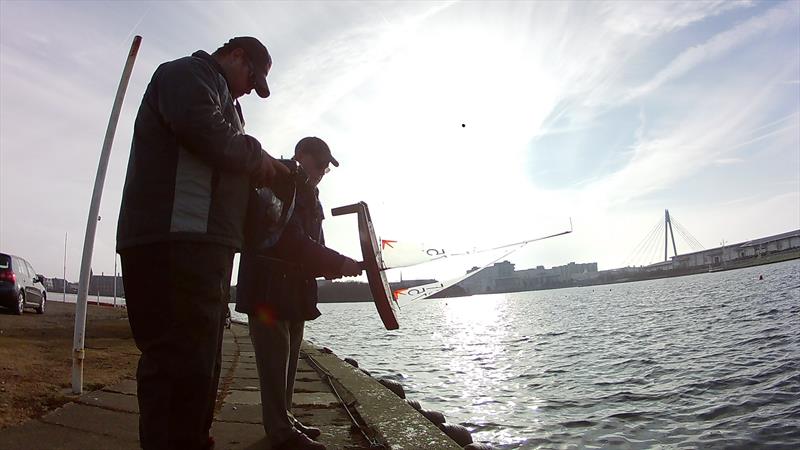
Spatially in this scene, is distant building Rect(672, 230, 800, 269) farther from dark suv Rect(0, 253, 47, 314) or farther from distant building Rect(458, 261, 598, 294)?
dark suv Rect(0, 253, 47, 314)

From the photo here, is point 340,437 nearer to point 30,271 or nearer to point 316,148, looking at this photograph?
point 316,148

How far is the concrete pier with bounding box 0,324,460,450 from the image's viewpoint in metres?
3.06

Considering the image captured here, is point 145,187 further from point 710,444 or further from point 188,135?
point 710,444

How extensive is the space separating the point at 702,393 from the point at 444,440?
732 cm

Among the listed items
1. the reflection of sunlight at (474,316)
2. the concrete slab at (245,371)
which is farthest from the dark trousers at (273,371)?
the reflection of sunlight at (474,316)

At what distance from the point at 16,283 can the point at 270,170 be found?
15.1 meters

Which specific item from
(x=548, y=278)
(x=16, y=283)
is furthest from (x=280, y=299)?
(x=548, y=278)

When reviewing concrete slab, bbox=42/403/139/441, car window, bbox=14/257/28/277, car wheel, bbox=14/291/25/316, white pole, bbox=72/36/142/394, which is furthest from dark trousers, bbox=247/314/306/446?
car wheel, bbox=14/291/25/316

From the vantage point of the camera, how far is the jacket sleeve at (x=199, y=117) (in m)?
1.85

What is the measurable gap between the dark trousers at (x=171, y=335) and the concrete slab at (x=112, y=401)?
2.49 metres

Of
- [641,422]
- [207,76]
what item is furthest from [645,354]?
[207,76]

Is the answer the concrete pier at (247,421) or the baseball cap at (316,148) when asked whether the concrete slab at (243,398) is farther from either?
the baseball cap at (316,148)

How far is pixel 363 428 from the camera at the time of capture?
12.7 feet

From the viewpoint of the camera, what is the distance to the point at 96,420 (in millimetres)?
3510
